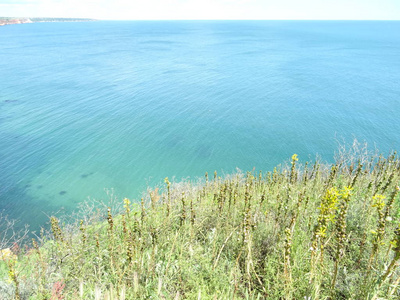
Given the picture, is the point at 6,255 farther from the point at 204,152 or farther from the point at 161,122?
the point at 161,122

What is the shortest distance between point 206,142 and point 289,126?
10033mm

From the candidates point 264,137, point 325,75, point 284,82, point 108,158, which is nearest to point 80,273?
point 108,158

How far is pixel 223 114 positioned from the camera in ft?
104

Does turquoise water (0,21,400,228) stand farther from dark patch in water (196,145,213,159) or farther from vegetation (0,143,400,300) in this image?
vegetation (0,143,400,300)

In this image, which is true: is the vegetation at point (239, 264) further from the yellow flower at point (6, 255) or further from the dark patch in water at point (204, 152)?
the dark patch in water at point (204, 152)

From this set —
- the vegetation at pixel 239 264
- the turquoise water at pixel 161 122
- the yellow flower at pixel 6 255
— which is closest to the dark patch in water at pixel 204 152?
the turquoise water at pixel 161 122

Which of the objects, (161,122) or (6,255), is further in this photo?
(161,122)

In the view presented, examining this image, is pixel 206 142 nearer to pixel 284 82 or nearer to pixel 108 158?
pixel 108 158

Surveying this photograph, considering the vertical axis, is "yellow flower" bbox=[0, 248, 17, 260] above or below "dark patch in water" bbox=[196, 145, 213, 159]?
above

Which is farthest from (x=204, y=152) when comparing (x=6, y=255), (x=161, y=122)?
(x=6, y=255)

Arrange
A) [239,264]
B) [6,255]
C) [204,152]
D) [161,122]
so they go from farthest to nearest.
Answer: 1. [161,122]
2. [204,152]
3. [6,255]
4. [239,264]

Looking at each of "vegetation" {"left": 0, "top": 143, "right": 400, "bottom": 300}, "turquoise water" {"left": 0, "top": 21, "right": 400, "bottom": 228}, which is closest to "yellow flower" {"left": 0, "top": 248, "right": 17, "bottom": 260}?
"vegetation" {"left": 0, "top": 143, "right": 400, "bottom": 300}

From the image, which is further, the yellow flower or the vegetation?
the yellow flower

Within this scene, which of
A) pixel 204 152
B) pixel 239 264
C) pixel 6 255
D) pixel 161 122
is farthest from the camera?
pixel 161 122
